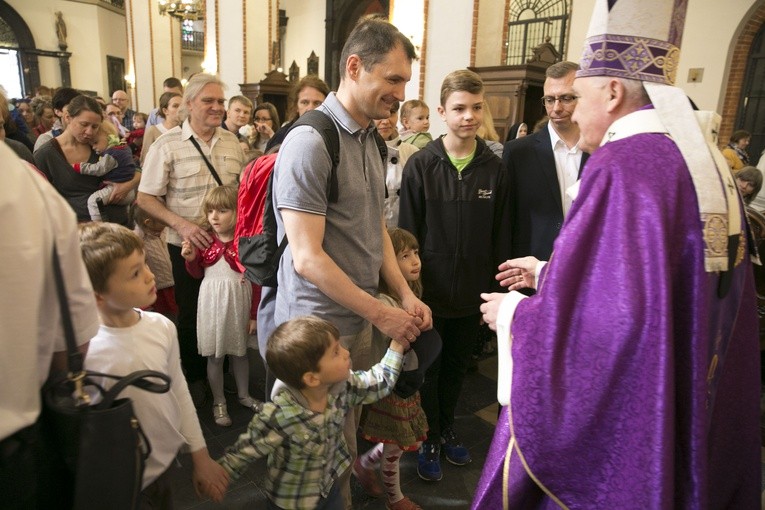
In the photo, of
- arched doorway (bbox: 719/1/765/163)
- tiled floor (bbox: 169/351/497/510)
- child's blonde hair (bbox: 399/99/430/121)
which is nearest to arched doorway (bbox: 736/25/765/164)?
arched doorway (bbox: 719/1/765/163)

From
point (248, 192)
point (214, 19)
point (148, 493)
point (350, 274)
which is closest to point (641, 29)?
point (350, 274)

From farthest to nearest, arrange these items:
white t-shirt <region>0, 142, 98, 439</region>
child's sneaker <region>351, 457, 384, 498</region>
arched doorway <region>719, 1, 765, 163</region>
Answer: arched doorway <region>719, 1, 765, 163</region>
child's sneaker <region>351, 457, 384, 498</region>
white t-shirt <region>0, 142, 98, 439</region>

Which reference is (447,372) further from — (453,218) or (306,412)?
(306,412)

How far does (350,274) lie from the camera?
1748mm

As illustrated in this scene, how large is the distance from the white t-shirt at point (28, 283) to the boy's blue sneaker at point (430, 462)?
6.23 feet

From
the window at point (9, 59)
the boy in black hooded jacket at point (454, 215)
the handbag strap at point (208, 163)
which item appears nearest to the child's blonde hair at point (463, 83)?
the boy in black hooded jacket at point (454, 215)

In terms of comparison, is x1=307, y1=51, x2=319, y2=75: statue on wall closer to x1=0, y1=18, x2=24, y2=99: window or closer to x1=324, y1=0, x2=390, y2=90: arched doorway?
x1=324, y1=0, x2=390, y2=90: arched doorway

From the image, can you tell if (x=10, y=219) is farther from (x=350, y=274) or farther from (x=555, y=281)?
(x=555, y=281)

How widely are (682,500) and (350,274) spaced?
1092 mm

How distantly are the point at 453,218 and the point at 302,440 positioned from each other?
4.18 ft

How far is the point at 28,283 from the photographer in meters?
0.88

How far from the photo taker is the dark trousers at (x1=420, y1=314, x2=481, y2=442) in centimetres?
254

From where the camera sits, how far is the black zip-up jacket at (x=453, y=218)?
2.49 m

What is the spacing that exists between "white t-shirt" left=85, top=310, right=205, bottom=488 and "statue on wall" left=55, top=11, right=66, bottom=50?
22.2 metres
